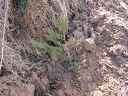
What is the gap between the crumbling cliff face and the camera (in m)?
2.20

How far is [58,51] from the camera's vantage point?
2496mm

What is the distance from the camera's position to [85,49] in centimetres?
265

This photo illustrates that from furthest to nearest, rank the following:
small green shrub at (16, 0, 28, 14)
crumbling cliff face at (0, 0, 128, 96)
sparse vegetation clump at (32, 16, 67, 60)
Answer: sparse vegetation clump at (32, 16, 67, 60) → small green shrub at (16, 0, 28, 14) → crumbling cliff face at (0, 0, 128, 96)

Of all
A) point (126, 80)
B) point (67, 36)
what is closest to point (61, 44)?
point (67, 36)

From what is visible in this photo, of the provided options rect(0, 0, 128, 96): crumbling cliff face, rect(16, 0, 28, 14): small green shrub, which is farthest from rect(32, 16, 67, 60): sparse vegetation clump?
rect(16, 0, 28, 14): small green shrub

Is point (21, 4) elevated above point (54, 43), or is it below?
above

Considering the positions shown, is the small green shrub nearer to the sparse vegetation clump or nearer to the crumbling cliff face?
the crumbling cliff face

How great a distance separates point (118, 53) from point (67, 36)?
Answer: 0.48m

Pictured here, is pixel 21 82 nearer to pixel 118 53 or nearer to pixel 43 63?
pixel 43 63

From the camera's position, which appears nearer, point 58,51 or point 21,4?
point 21,4

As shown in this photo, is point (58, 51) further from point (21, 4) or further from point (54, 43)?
point (21, 4)

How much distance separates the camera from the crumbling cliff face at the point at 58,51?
7.23 feet

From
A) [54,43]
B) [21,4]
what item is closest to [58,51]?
[54,43]

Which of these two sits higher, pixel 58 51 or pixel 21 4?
pixel 21 4
